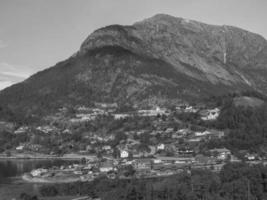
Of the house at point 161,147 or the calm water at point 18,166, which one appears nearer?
the calm water at point 18,166

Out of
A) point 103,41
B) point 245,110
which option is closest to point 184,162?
point 245,110

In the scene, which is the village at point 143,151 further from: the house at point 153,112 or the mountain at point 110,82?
the mountain at point 110,82

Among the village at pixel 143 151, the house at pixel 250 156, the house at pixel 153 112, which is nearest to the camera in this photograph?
the village at pixel 143 151

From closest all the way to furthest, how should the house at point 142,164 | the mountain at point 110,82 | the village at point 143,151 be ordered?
the village at point 143,151
the house at point 142,164
the mountain at point 110,82

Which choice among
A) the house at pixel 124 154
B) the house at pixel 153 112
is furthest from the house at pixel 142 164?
the house at pixel 153 112

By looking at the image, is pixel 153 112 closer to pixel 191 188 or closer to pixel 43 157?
pixel 43 157

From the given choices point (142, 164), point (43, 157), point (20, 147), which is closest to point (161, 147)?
point (142, 164)

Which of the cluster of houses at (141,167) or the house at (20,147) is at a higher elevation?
the house at (20,147)

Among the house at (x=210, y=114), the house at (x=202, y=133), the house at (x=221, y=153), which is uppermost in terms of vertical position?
the house at (x=210, y=114)
